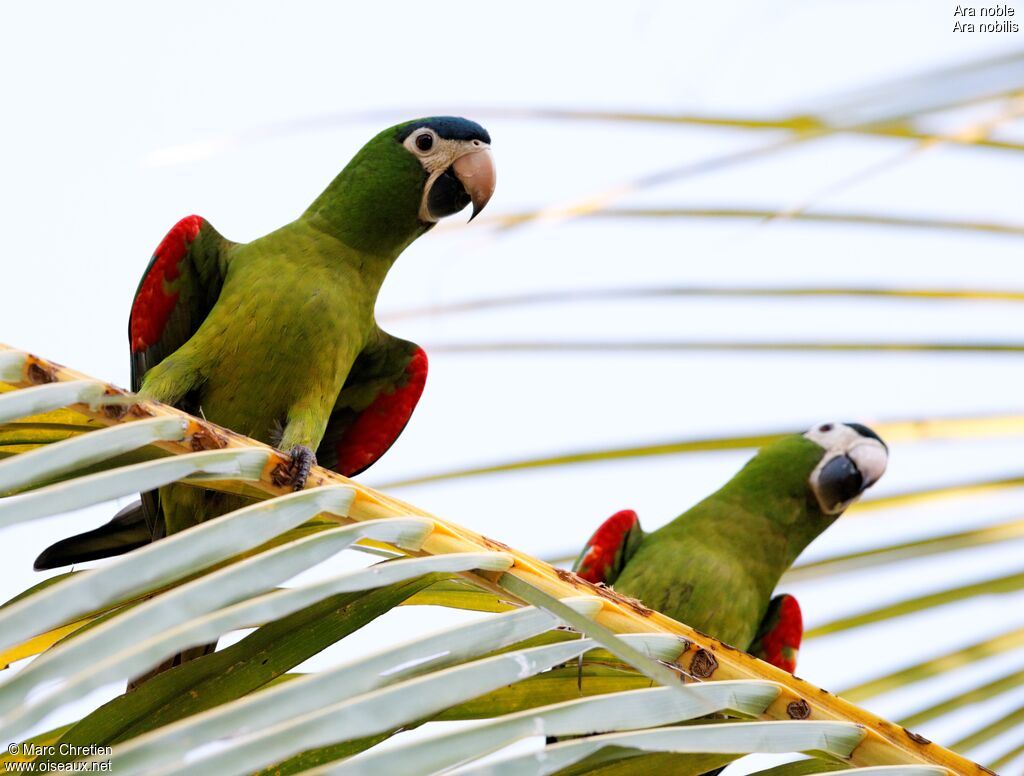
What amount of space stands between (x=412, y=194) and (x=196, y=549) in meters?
1.89

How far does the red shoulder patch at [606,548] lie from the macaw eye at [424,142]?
1.14 meters

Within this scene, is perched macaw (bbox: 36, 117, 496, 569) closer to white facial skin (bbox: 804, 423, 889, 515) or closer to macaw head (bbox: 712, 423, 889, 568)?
macaw head (bbox: 712, 423, 889, 568)

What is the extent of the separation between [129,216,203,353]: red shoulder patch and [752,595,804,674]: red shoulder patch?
1908 millimetres

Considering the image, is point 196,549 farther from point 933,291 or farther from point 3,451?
point 933,291

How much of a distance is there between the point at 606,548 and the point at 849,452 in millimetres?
900

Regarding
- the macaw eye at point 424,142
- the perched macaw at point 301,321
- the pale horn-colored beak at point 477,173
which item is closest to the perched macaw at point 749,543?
the perched macaw at point 301,321

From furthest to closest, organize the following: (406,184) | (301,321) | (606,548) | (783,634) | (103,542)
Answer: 1. (783,634)
2. (606,548)
3. (406,184)
4. (301,321)
5. (103,542)

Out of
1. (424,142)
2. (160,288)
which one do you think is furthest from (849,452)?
(160,288)

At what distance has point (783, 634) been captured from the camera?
3.22 m

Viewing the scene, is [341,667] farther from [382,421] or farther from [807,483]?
[807,483]

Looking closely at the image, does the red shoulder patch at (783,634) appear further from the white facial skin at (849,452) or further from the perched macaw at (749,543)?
the white facial skin at (849,452)

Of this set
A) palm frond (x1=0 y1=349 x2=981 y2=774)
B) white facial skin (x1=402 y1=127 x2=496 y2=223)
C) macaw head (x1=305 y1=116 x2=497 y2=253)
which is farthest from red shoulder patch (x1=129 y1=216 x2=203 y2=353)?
palm frond (x1=0 y1=349 x2=981 y2=774)

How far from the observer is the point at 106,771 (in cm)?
76

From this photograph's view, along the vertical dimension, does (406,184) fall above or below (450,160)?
below
